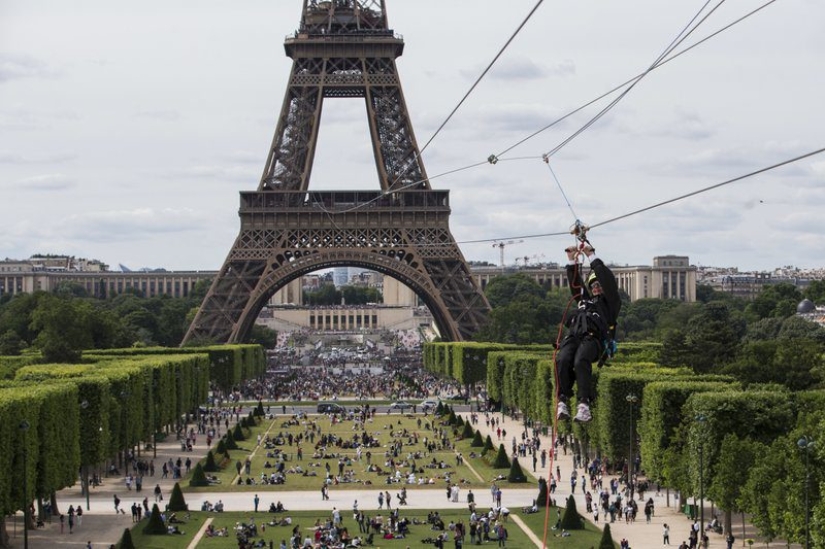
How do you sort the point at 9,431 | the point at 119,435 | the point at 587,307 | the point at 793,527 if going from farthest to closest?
1. the point at 119,435
2. the point at 9,431
3. the point at 793,527
4. the point at 587,307

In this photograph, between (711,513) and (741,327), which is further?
(741,327)

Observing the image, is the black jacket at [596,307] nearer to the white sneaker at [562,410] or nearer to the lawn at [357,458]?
the white sneaker at [562,410]

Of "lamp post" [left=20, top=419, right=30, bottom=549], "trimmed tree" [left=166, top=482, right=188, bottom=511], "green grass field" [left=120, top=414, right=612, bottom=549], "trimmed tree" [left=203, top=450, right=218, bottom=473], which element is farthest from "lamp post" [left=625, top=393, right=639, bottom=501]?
"lamp post" [left=20, top=419, right=30, bottom=549]

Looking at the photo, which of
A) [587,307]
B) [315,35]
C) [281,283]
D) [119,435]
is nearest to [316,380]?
[281,283]

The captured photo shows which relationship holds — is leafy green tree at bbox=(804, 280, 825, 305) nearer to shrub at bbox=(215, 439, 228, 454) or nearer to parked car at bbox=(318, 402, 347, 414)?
parked car at bbox=(318, 402, 347, 414)

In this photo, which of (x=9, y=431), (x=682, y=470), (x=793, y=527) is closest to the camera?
(x=793, y=527)

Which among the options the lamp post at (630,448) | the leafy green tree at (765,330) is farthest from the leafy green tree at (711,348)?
the leafy green tree at (765,330)

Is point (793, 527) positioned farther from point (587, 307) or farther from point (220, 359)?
point (220, 359)

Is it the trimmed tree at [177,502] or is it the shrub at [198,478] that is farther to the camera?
the shrub at [198,478]
